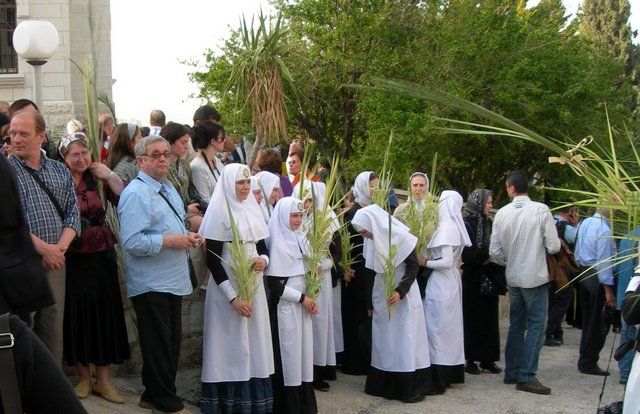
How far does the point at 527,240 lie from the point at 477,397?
1.65 metres

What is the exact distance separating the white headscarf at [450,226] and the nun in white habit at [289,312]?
2020 millimetres

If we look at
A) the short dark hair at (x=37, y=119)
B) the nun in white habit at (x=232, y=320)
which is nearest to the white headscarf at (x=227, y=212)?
the nun in white habit at (x=232, y=320)

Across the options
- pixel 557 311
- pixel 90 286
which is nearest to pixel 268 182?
pixel 90 286

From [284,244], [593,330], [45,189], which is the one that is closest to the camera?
[45,189]

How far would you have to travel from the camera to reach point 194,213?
802 cm

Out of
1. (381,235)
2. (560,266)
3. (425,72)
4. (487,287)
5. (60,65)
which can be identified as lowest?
(487,287)

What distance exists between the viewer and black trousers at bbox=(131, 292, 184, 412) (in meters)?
6.69

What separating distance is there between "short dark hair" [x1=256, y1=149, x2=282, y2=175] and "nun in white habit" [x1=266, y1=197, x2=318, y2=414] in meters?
1.11

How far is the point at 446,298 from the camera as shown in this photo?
9.47m

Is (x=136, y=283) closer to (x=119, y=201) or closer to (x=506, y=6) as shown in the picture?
(x=119, y=201)

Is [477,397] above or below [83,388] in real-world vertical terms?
below

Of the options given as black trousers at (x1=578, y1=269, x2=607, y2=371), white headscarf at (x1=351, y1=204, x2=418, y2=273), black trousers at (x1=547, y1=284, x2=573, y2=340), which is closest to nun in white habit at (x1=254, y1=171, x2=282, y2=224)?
white headscarf at (x1=351, y1=204, x2=418, y2=273)

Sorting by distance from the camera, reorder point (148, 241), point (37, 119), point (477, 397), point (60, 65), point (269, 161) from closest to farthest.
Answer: point (37, 119)
point (148, 241)
point (269, 161)
point (477, 397)
point (60, 65)

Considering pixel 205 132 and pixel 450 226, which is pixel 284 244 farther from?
pixel 450 226
